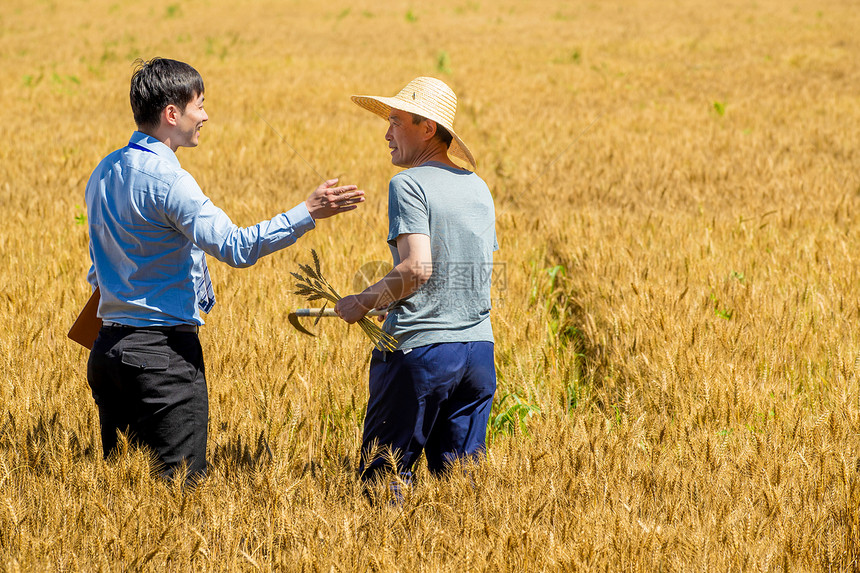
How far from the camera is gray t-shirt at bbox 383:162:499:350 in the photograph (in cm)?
237

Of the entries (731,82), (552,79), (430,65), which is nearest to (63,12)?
(430,65)

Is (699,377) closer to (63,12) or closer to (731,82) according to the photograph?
(731,82)

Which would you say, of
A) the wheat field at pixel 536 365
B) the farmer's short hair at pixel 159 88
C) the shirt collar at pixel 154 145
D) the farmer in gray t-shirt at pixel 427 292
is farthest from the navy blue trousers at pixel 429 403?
the farmer's short hair at pixel 159 88

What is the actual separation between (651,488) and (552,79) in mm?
14061

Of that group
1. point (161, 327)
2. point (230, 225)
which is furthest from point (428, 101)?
point (161, 327)

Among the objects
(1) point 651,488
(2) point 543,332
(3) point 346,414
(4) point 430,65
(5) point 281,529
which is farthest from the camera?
(4) point 430,65

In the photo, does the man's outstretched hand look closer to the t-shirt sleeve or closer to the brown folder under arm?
the t-shirt sleeve

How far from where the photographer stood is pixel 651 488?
8.42 ft

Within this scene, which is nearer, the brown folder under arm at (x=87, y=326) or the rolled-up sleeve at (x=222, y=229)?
the rolled-up sleeve at (x=222, y=229)

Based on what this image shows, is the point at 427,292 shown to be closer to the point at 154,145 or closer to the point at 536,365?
the point at 154,145

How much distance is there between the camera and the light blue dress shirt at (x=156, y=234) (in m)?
2.31

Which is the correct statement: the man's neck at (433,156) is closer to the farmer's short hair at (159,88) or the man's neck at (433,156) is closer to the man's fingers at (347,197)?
the man's fingers at (347,197)

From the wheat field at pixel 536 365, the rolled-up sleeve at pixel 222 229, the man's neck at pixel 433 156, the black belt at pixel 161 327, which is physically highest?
the man's neck at pixel 433 156

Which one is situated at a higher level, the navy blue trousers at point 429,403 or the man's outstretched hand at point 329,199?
the man's outstretched hand at point 329,199
